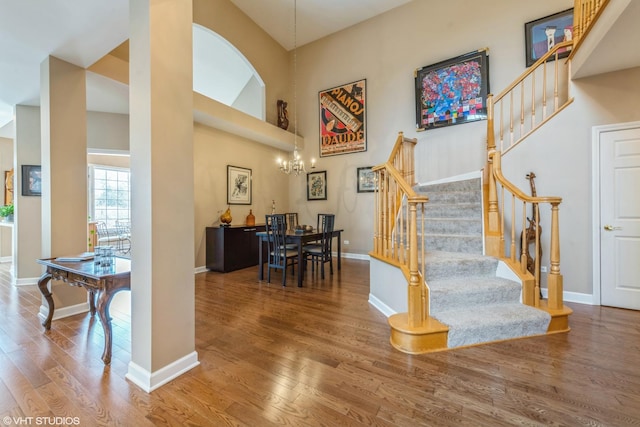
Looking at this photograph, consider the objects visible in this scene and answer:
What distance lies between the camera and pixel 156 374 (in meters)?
1.72

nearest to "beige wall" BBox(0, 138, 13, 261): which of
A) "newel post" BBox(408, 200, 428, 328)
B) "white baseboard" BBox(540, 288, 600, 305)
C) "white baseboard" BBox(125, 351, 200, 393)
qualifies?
"white baseboard" BBox(125, 351, 200, 393)

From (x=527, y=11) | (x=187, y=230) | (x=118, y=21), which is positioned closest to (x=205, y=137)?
(x=118, y=21)

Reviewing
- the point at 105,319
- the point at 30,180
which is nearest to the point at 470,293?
the point at 105,319

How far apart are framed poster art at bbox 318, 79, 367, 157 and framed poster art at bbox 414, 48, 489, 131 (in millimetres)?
1257

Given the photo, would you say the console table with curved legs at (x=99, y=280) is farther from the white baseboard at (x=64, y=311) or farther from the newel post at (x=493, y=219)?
the newel post at (x=493, y=219)

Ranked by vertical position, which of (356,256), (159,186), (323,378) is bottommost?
(323,378)

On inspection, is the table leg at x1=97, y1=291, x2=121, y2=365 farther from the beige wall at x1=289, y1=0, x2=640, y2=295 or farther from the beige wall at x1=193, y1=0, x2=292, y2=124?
the beige wall at x1=193, y1=0, x2=292, y2=124

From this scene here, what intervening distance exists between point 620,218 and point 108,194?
31.8ft

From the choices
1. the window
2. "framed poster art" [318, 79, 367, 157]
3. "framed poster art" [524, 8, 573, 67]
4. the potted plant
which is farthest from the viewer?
the window

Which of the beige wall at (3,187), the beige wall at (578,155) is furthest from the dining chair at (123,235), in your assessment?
the beige wall at (578,155)

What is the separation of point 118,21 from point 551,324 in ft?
16.0

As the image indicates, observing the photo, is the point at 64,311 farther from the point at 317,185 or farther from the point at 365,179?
the point at 365,179

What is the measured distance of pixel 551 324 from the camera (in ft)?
7.98

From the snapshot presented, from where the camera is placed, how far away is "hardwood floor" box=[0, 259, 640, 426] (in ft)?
4.88
